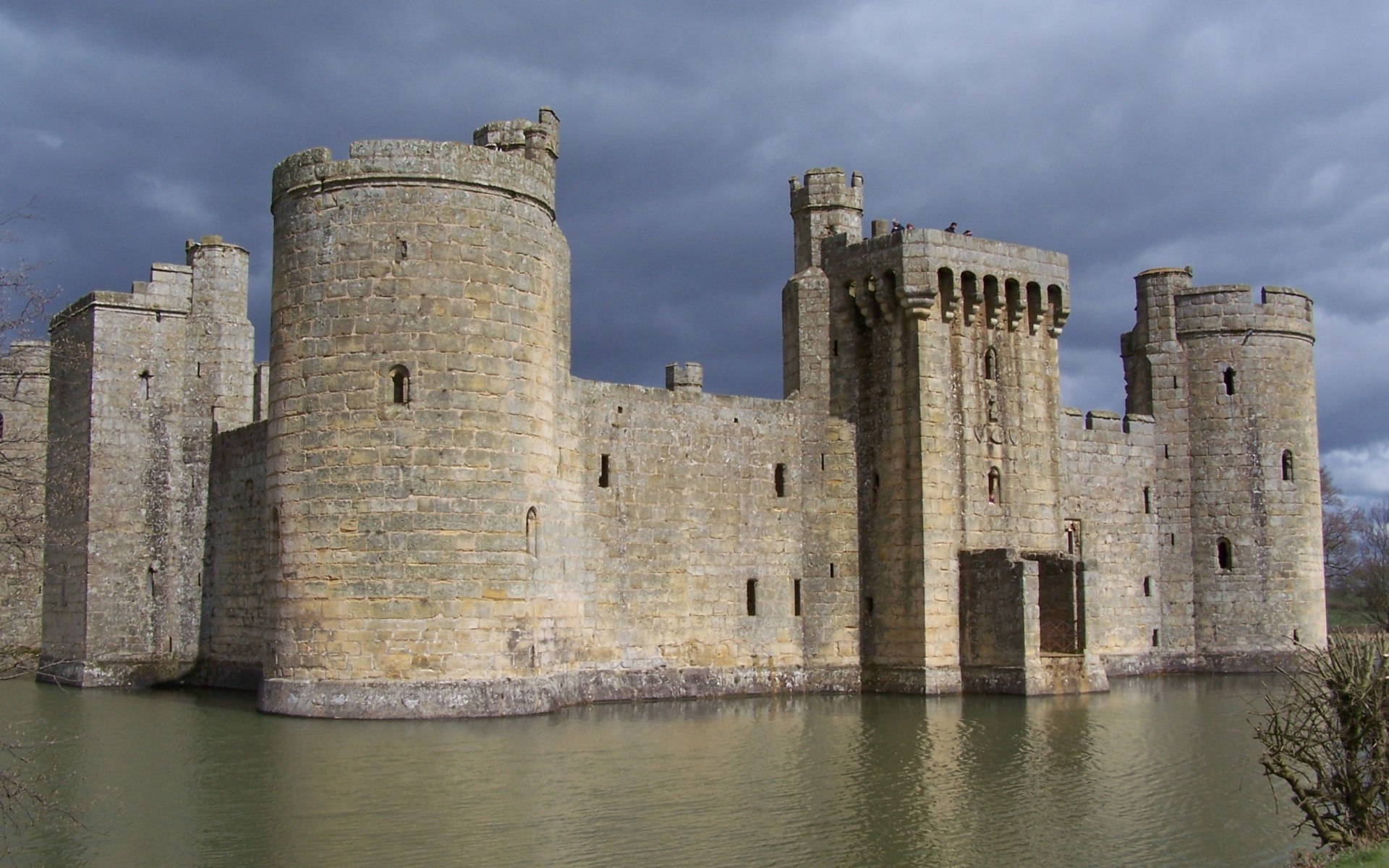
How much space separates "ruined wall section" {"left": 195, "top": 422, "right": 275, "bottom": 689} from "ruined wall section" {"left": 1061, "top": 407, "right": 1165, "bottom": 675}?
1759 centimetres

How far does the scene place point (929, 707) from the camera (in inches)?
1008

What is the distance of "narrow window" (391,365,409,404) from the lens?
2198cm

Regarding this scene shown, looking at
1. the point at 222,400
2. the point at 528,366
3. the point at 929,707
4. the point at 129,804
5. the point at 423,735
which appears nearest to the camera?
the point at 129,804

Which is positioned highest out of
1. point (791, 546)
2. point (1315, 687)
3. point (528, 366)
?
point (528, 366)

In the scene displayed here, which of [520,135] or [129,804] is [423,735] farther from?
[520,135]

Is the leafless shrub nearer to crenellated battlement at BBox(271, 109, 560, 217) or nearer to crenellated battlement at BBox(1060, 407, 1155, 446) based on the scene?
crenellated battlement at BBox(271, 109, 560, 217)

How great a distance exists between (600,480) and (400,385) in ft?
18.1

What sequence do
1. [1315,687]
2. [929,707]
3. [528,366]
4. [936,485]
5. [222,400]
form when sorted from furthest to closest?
1. [222,400]
2. [936,485]
3. [929,707]
4. [528,366]
5. [1315,687]

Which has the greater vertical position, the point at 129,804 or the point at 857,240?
the point at 857,240

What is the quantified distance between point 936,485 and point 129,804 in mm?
17396

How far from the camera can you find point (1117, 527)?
1323 inches

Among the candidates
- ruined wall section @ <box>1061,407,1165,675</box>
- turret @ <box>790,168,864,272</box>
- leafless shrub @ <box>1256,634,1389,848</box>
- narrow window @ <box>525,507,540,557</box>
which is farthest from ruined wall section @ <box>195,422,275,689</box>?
leafless shrub @ <box>1256,634,1389,848</box>

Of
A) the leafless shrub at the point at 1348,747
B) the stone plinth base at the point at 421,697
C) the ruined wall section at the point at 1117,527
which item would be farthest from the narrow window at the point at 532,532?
the ruined wall section at the point at 1117,527

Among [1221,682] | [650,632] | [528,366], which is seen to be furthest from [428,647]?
[1221,682]
